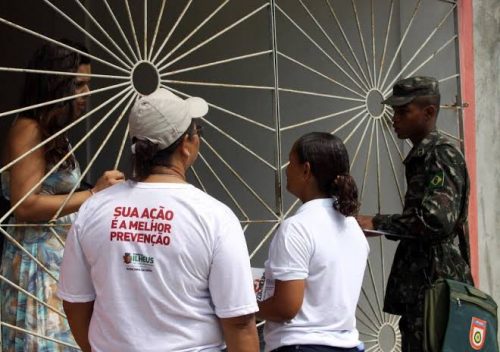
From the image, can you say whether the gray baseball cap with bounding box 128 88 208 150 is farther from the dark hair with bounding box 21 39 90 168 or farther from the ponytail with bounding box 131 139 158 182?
the dark hair with bounding box 21 39 90 168

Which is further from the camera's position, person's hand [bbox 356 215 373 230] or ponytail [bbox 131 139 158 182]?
person's hand [bbox 356 215 373 230]

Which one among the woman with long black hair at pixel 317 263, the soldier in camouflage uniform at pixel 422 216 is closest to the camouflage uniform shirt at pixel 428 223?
the soldier in camouflage uniform at pixel 422 216

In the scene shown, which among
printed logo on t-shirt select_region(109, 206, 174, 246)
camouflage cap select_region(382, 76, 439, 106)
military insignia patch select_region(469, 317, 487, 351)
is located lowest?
military insignia patch select_region(469, 317, 487, 351)

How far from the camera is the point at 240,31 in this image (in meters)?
4.83

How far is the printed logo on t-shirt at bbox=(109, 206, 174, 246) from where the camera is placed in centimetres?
174

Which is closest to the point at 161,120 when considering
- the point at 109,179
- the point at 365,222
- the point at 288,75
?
the point at 109,179

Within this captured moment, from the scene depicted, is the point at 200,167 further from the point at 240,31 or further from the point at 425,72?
the point at 425,72

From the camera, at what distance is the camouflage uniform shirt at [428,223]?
2934 millimetres

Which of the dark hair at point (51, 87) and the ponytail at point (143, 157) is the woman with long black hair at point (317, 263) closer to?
Answer: the ponytail at point (143, 157)

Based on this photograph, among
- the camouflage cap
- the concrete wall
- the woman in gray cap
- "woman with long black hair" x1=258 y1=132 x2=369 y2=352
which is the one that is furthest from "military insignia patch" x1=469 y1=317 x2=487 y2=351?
the concrete wall

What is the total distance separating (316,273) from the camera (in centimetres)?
224

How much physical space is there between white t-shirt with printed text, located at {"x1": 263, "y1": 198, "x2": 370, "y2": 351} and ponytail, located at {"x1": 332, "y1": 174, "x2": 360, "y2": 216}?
4 centimetres

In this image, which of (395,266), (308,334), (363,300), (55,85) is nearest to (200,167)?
(363,300)

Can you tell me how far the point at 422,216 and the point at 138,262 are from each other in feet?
4.90
